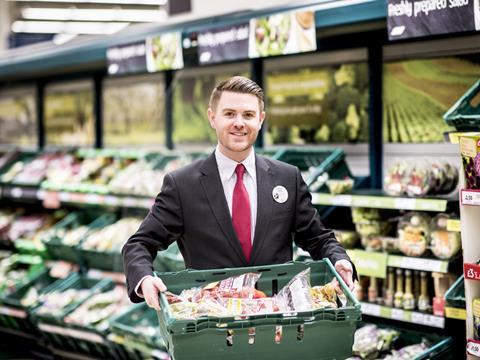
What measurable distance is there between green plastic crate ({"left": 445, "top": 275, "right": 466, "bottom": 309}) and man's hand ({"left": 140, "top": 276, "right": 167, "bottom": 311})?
58.5 inches

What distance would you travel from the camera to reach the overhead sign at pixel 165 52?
5246mm

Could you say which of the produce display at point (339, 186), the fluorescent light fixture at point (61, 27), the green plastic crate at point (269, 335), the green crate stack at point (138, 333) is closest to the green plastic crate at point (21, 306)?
the green crate stack at point (138, 333)

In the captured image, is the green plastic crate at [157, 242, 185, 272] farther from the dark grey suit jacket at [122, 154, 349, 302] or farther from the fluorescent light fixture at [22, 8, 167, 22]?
the fluorescent light fixture at [22, 8, 167, 22]

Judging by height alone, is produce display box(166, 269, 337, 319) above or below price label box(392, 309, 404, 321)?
above

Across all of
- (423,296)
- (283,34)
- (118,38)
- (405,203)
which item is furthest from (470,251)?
(118,38)

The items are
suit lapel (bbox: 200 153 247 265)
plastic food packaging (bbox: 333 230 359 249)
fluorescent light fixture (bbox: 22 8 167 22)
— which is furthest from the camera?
fluorescent light fixture (bbox: 22 8 167 22)

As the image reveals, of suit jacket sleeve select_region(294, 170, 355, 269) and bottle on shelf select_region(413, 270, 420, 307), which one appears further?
bottle on shelf select_region(413, 270, 420, 307)

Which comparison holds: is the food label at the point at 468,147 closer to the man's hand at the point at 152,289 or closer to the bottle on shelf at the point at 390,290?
the bottle on shelf at the point at 390,290

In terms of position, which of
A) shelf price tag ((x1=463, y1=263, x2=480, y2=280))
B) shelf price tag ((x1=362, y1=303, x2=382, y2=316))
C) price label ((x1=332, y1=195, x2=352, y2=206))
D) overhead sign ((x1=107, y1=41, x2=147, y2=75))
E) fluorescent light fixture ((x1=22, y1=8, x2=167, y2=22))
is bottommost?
shelf price tag ((x1=362, y1=303, x2=382, y2=316))

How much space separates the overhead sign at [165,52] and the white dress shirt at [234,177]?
2446 mm

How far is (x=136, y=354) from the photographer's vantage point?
207 inches

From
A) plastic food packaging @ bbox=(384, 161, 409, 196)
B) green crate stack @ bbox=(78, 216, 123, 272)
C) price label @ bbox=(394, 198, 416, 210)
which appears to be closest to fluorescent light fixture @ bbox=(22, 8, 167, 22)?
green crate stack @ bbox=(78, 216, 123, 272)

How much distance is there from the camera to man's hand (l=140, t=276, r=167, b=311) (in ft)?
8.35

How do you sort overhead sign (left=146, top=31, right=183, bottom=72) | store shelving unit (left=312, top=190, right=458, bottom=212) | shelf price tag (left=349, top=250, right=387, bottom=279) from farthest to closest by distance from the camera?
overhead sign (left=146, top=31, right=183, bottom=72)
shelf price tag (left=349, top=250, right=387, bottom=279)
store shelving unit (left=312, top=190, right=458, bottom=212)
